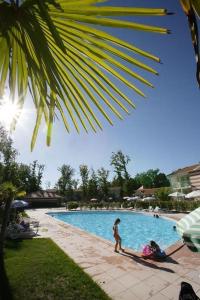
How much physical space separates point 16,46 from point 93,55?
1.08 ft

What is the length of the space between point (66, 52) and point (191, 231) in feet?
7.53

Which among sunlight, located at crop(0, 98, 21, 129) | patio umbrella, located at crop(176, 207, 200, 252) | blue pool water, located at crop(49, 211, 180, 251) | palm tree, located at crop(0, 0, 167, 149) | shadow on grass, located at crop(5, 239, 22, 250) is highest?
palm tree, located at crop(0, 0, 167, 149)

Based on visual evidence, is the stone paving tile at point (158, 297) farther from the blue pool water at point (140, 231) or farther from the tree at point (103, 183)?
the tree at point (103, 183)

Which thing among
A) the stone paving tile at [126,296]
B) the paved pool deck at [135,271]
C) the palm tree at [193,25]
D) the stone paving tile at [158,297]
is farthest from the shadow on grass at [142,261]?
the palm tree at [193,25]

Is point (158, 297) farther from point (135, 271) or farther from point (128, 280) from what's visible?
point (135, 271)

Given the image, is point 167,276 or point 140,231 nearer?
point 167,276

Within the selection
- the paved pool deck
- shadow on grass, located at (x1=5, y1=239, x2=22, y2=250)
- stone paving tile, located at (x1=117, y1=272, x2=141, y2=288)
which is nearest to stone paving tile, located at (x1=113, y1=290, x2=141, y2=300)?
the paved pool deck

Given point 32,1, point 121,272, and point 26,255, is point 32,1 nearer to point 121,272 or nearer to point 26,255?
point 121,272

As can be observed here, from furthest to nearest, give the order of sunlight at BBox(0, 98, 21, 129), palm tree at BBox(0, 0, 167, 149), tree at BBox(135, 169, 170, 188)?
1. tree at BBox(135, 169, 170, 188)
2. sunlight at BBox(0, 98, 21, 129)
3. palm tree at BBox(0, 0, 167, 149)

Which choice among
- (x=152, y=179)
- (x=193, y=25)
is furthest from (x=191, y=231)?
(x=152, y=179)

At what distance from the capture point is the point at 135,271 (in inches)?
352

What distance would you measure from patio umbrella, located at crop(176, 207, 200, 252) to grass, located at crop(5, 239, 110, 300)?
4866 mm

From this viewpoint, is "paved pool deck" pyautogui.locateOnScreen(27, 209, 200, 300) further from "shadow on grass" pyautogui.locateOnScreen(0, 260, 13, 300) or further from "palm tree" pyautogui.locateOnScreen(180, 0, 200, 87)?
"palm tree" pyautogui.locateOnScreen(180, 0, 200, 87)

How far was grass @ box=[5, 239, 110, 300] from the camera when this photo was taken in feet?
22.0
